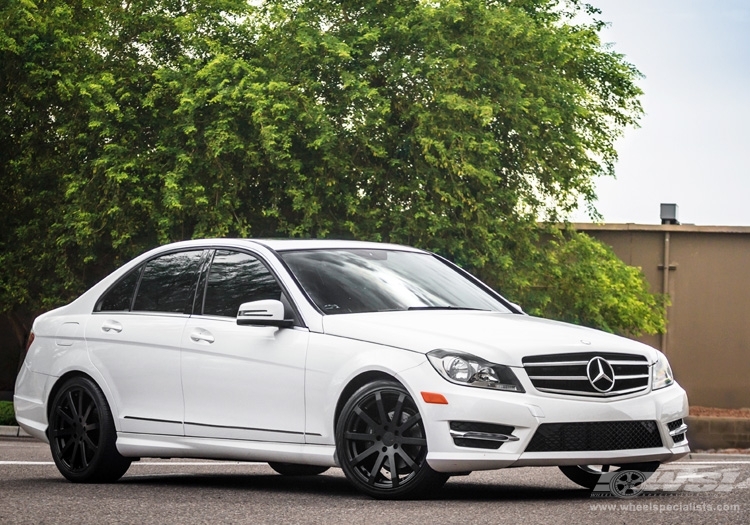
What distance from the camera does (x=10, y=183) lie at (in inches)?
1094

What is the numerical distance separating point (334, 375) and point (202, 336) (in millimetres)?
1314

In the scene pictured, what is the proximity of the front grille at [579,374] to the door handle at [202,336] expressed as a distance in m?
2.39

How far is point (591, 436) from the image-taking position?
7.76 m

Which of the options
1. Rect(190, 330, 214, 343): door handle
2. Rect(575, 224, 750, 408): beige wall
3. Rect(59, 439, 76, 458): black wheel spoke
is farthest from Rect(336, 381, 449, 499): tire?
Rect(575, 224, 750, 408): beige wall

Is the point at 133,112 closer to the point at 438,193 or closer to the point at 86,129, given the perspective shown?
the point at 86,129

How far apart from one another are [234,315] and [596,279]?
63.4 feet

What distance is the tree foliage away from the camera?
23875 mm

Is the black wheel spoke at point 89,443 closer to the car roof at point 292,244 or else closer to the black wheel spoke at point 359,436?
the car roof at point 292,244

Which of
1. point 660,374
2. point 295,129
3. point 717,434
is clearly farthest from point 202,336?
point 717,434

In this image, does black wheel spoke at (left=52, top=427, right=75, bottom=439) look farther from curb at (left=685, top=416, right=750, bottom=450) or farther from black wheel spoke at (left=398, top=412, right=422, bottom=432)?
curb at (left=685, top=416, right=750, bottom=450)

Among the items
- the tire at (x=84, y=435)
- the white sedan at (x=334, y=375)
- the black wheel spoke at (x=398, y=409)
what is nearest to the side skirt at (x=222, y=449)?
the white sedan at (x=334, y=375)

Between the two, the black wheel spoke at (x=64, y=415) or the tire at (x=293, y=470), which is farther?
the tire at (x=293, y=470)

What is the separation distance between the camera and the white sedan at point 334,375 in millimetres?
7699

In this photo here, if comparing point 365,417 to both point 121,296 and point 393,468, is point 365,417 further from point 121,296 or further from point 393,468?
point 121,296
